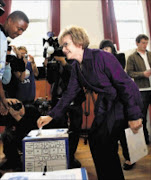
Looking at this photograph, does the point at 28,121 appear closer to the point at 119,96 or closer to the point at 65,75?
the point at 65,75

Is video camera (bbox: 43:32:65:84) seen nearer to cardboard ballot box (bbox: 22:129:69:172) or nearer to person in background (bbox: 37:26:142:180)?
person in background (bbox: 37:26:142:180)

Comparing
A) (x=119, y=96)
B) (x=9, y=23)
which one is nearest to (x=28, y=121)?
(x=9, y=23)

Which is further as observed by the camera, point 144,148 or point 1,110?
point 1,110

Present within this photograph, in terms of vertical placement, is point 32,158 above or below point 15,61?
below

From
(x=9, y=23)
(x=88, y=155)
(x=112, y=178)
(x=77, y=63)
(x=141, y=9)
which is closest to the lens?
(x=112, y=178)

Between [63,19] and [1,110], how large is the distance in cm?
241

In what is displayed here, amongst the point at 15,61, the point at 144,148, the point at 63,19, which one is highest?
the point at 63,19

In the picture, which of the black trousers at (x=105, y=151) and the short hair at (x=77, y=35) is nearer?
the black trousers at (x=105, y=151)

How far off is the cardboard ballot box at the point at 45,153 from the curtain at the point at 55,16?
227 cm

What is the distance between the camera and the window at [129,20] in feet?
10.9

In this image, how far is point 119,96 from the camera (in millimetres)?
785

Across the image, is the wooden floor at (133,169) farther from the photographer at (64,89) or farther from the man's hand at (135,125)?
the man's hand at (135,125)

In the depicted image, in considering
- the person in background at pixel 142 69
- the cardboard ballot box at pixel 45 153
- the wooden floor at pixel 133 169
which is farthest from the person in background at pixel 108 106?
the person in background at pixel 142 69

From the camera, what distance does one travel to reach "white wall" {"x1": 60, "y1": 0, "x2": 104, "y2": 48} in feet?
9.85
